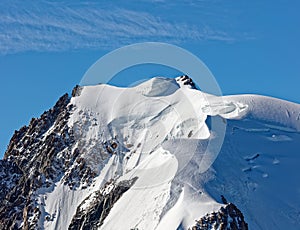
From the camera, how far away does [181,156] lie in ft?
412

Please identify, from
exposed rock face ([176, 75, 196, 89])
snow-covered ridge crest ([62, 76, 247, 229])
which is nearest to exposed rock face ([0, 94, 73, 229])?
snow-covered ridge crest ([62, 76, 247, 229])

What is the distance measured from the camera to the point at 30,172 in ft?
476

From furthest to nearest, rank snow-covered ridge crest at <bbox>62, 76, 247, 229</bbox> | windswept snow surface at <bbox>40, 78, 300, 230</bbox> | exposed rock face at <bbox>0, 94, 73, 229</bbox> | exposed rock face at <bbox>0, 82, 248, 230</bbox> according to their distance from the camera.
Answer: exposed rock face at <bbox>0, 94, 73, 229</bbox>, exposed rock face at <bbox>0, 82, 248, 230</bbox>, snow-covered ridge crest at <bbox>62, 76, 247, 229</bbox>, windswept snow surface at <bbox>40, 78, 300, 230</bbox>

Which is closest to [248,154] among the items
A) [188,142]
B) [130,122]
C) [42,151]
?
[188,142]

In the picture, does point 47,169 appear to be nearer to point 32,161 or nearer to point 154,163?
point 32,161

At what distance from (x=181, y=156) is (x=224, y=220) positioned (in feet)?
63.1

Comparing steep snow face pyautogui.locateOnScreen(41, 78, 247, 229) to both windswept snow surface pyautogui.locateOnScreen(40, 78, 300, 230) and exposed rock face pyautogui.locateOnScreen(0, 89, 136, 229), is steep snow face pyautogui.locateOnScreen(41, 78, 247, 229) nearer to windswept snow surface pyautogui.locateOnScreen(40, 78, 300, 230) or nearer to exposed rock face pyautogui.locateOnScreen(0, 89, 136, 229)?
windswept snow surface pyautogui.locateOnScreen(40, 78, 300, 230)

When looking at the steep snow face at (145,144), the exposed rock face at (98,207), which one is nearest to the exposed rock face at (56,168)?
the exposed rock face at (98,207)

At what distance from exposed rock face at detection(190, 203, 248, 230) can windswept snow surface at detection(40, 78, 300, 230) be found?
3.97ft

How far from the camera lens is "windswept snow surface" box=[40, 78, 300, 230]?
116 metres

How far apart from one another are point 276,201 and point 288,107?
36.1 m

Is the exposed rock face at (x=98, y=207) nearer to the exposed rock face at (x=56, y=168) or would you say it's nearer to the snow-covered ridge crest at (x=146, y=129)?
the exposed rock face at (x=56, y=168)

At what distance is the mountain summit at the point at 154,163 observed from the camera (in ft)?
381

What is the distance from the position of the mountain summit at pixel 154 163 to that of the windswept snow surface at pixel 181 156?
0.20 m
